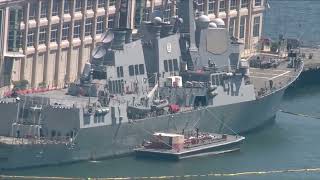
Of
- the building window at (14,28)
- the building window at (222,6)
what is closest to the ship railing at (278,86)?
the building window at (222,6)

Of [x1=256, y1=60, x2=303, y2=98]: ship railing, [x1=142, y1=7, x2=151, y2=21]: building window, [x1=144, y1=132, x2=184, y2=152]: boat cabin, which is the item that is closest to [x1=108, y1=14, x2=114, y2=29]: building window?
[x1=142, y1=7, x2=151, y2=21]: building window

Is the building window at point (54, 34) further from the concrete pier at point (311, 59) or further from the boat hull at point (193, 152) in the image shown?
the concrete pier at point (311, 59)

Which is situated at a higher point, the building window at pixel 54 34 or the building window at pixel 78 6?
the building window at pixel 78 6

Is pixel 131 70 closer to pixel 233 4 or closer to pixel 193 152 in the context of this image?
pixel 193 152

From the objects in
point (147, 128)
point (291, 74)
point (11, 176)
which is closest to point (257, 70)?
point (291, 74)

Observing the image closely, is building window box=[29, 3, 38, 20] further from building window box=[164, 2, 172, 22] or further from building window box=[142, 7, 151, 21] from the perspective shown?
building window box=[142, 7, 151, 21]

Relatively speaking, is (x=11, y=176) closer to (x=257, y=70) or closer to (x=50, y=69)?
(x=50, y=69)

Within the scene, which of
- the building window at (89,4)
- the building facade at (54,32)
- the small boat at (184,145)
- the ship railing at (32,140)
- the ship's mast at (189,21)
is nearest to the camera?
the ship railing at (32,140)
